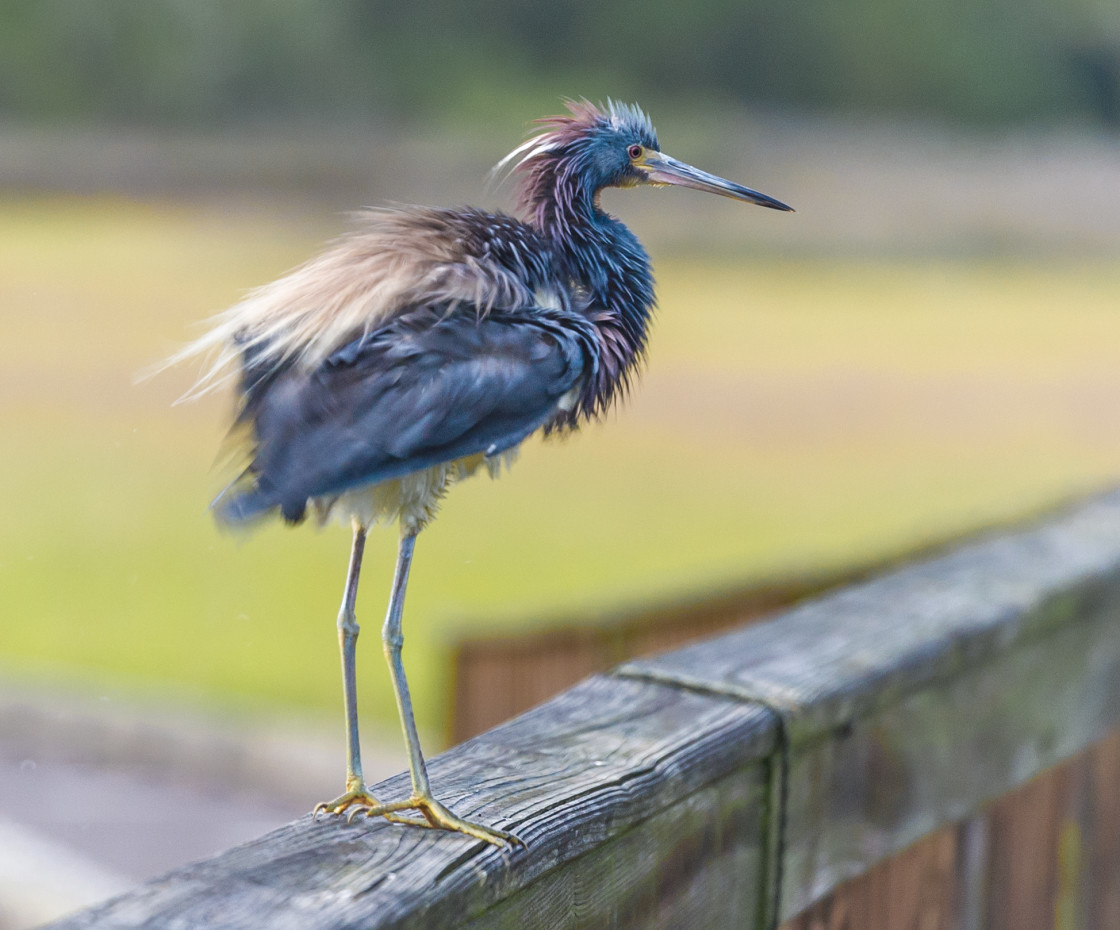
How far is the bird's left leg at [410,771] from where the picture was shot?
0.89 meters

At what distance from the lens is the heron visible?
0.86 meters

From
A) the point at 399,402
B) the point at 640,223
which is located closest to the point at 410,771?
the point at 399,402

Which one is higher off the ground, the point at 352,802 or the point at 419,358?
the point at 419,358

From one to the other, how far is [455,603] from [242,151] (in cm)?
543

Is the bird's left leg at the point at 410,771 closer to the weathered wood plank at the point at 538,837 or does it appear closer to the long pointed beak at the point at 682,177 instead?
the weathered wood plank at the point at 538,837

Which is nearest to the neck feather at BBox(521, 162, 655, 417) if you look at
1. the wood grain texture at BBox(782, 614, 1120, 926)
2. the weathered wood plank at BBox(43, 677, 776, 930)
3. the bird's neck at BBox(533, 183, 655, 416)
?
the bird's neck at BBox(533, 183, 655, 416)

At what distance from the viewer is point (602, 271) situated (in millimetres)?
1031

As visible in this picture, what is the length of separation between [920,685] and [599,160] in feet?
2.27

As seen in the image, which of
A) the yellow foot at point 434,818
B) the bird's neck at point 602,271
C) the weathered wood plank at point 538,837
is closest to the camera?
the weathered wood plank at point 538,837

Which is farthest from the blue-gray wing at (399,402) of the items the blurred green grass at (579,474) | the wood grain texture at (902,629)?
the blurred green grass at (579,474)

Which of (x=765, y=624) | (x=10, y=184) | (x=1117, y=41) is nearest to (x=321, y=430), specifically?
(x=765, y=624)

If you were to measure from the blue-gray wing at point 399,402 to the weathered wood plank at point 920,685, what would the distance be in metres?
0.44

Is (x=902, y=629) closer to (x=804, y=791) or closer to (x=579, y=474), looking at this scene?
(x=804, y=791)

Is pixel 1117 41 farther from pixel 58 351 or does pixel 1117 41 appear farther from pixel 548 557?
pixel 58 351
